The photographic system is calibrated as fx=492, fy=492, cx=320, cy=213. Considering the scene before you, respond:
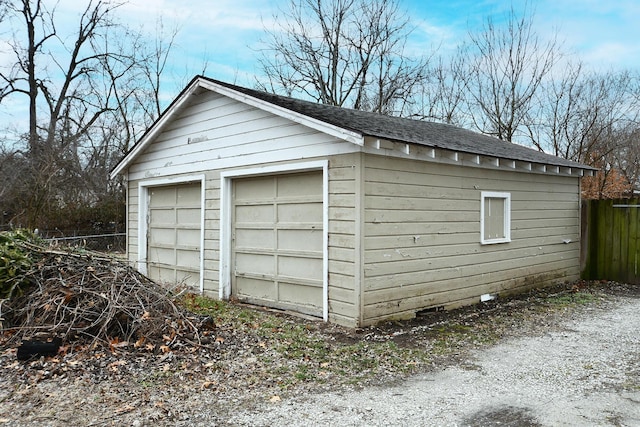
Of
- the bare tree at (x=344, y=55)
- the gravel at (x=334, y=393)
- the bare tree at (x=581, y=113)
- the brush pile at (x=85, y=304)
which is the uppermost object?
the bare tree at (x=344, y=55)

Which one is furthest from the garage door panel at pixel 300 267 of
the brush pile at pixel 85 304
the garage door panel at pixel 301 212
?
the brush pile at pixel 85 304

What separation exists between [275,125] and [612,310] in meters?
5.78

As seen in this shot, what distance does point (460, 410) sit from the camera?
3670 mm

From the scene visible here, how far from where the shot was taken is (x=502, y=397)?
393 centimetres

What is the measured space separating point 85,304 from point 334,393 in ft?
9.40

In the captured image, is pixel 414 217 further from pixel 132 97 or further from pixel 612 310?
pixel 132 97

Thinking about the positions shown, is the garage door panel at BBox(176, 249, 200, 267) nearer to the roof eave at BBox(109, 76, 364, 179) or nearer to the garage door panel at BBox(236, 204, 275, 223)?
the garage door panel at BBox(236, 204, 275, 223)

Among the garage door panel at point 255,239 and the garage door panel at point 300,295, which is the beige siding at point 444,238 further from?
the garage door panel at point 255,239

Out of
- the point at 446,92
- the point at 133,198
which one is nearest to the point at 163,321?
the point at 133,198

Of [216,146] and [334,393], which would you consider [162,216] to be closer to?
[216,146]

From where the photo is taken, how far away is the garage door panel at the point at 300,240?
21.9 ft

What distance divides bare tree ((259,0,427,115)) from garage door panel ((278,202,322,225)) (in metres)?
14.1

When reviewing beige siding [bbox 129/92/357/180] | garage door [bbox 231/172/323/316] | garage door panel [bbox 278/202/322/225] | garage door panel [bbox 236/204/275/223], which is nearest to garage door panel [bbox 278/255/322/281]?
garage door [bbox 231/172/323/316]

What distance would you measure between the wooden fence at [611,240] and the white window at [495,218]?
126 inches
